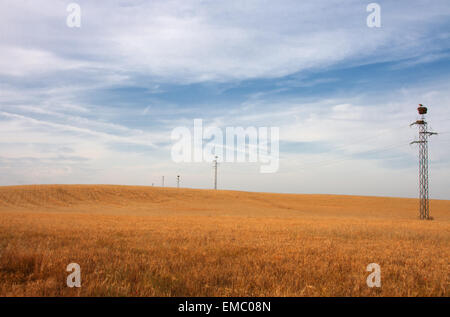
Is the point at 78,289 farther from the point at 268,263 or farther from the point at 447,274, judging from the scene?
the point at 447,274

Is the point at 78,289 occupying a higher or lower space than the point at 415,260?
higher

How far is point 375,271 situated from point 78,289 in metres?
6.59

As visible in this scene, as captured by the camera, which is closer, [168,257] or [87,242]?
[168,257]

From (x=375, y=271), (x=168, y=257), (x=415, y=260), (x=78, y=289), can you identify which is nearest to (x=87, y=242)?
(x=168, y=257)
